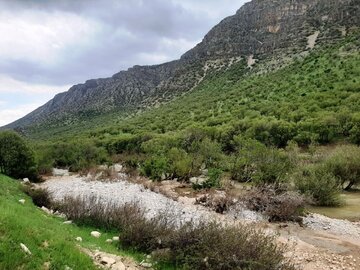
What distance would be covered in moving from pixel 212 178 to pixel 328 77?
4300 centimetres

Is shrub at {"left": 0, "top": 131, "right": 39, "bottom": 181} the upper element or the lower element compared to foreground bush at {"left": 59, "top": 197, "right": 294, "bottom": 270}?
upper

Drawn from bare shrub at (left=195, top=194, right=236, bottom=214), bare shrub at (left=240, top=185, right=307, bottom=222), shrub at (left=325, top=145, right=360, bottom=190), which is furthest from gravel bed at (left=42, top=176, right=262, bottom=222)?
shrub at (left=325, top=145, right=360, bottom=190)

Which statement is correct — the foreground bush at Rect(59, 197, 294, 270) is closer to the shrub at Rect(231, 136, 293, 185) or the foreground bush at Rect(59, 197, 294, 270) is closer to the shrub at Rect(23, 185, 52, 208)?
the shrub at Rect(23, 185, 52, 208)

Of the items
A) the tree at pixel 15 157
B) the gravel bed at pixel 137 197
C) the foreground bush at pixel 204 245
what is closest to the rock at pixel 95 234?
the foreground bush at pixel 204 245

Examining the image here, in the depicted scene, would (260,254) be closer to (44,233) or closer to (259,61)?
(44,233)

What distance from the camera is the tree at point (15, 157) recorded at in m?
30.3

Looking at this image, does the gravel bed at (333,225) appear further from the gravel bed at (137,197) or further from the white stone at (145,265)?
the white stone at (145,265)

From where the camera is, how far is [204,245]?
979 centimetres

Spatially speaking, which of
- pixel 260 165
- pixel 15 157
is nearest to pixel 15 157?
pixel 15 157

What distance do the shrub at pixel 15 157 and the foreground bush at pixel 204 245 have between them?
20.9 metres

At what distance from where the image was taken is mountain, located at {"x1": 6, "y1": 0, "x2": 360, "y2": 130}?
91.9 m

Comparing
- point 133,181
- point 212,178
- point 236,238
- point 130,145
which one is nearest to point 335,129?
point 212,178

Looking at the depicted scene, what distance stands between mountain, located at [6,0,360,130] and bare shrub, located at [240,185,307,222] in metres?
69.3

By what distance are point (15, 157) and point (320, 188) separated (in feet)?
75.3
